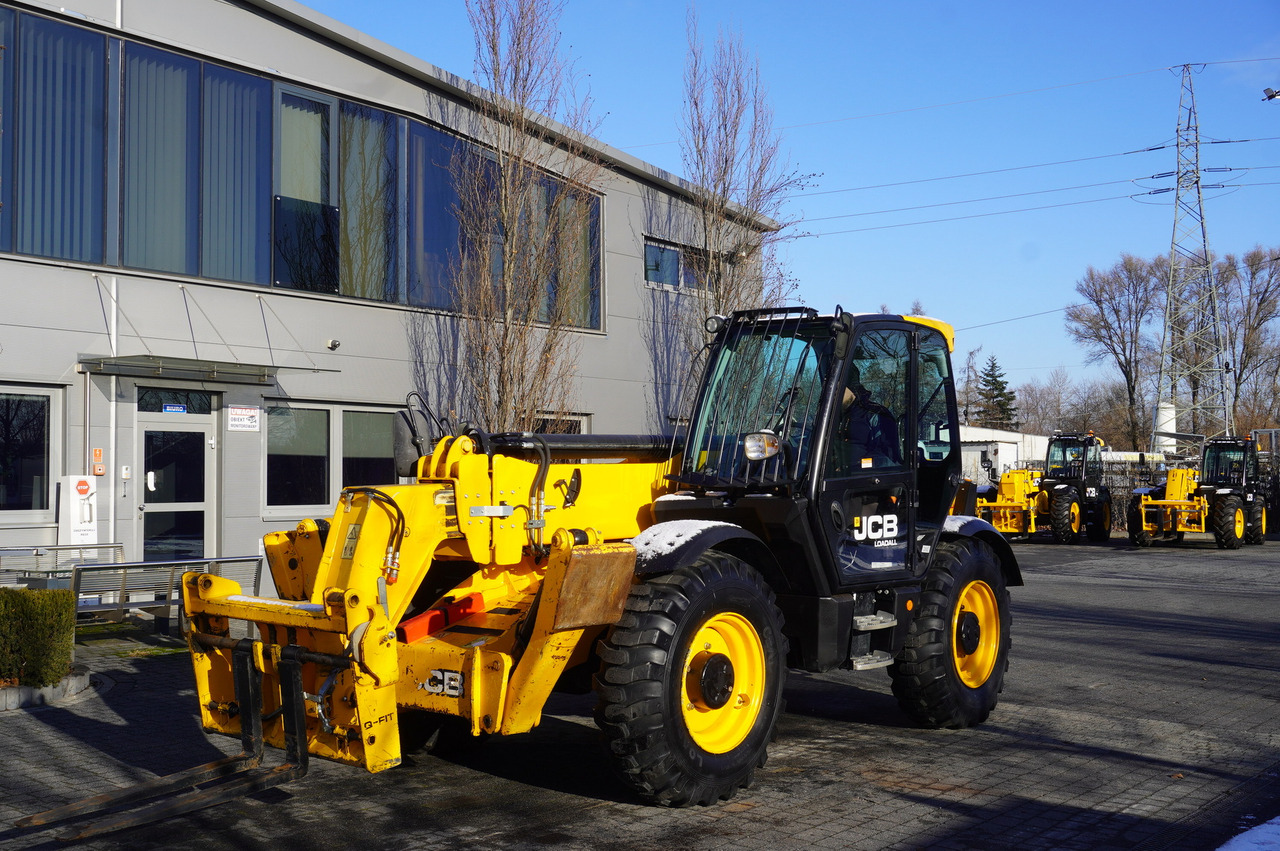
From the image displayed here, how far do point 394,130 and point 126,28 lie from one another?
12.2 ft

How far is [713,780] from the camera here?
583 cm

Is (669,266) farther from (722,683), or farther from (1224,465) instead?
(1224,465)

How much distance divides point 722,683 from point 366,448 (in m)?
10.3

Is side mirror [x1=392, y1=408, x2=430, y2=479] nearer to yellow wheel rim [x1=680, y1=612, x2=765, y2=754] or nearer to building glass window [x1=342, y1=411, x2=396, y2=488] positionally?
yellow wheel rim [x1=680, y1=612, x2=765, y2=754]

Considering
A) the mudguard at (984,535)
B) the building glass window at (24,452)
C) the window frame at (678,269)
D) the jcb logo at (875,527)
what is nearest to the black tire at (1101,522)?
the window frame at (678,269)

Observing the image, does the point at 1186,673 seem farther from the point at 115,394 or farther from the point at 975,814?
the point at 115,394

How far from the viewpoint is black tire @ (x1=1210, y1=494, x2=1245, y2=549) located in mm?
25812

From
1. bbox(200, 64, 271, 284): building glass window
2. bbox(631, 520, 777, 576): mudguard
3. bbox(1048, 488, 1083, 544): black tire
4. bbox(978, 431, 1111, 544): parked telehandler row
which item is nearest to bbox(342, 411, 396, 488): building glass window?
bbox(200, 64, 271, 284): building glass window

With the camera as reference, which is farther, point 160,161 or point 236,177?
point 236,177

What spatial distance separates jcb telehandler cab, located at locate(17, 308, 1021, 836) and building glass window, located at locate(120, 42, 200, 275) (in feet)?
25.6

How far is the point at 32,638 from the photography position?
855 cm

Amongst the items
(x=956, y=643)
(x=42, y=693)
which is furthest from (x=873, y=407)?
(x=42, y=693)

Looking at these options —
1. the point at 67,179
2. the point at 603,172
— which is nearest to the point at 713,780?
the point at 67,179

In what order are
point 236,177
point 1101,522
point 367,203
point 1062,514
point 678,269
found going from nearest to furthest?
point 236,177 → point 367,203 → point 678,269 → point 1062,514 → point 1101,522
